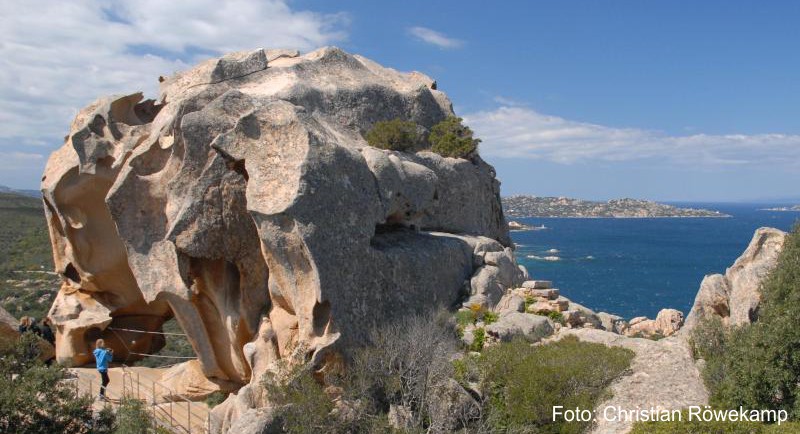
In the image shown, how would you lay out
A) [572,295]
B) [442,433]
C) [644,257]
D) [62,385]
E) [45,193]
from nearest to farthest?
[442,433], [62,385], [45,193], [572,295], [644,257]

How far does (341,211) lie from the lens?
15.0 metres

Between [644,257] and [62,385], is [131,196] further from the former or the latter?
[644,257]

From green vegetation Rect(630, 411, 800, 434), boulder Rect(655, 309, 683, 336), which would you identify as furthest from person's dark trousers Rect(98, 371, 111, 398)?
boulder Rect(655, 309, 683, 336)

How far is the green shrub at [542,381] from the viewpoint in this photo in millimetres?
13219

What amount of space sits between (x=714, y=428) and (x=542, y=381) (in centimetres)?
344

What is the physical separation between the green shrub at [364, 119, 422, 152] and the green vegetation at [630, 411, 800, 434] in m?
12.6

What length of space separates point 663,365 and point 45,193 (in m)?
19.7

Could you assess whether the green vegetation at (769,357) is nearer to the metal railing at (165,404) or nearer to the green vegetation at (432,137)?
the metal railing at (165,404)

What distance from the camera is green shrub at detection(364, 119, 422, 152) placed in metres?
21.5

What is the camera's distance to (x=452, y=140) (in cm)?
2331

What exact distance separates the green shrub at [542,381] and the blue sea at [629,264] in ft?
179

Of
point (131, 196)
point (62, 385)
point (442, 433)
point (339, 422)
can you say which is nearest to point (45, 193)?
point (131, 196)

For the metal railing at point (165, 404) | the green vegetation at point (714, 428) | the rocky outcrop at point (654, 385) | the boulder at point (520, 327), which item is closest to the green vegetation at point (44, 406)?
the metal railing at point (165, 404)

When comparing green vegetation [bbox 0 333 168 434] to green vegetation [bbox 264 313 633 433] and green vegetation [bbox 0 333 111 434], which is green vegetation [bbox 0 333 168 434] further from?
green vegetation [bbox 264 313 633 433]
